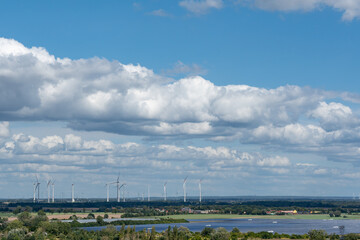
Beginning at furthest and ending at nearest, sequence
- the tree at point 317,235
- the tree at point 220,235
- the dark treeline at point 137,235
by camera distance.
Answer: the tree at point 220,235 < the tree at point 317,235 < the dark treeline at point 137,235

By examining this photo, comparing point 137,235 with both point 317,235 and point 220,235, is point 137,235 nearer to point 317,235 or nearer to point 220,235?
point 220,235

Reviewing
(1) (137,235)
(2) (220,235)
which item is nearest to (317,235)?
(2) (220,235)

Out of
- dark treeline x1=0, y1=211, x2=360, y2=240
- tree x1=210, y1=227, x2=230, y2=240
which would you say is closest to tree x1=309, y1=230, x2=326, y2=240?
dark treeline x1=0, y1=211, x2=360, y2=240

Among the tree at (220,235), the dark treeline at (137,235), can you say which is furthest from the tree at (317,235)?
the tree at (220,235)

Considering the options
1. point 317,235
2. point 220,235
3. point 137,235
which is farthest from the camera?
point 220,235

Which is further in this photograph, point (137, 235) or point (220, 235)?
point (220, 235)

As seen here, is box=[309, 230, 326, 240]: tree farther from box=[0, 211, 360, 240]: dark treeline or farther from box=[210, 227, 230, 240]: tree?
box=[210, 227, 230, 240]: tree

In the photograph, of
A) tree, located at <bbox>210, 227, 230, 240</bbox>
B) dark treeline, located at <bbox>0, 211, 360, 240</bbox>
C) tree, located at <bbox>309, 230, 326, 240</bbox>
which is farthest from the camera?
tree, located at <bbox>210, 227, 230, 240</bbox>

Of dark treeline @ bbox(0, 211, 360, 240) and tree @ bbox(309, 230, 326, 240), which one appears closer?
dark treeline @ bbox(0, 211, 360, 240)

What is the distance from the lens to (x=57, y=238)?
587 feet

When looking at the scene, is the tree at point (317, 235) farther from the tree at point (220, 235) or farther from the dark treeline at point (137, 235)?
the tree at point (220, 235)

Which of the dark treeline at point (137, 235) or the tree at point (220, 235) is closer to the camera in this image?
the dark treeline at point (137, 235)

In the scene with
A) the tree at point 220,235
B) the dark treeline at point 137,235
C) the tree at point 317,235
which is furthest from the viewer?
the tree at point 220,235

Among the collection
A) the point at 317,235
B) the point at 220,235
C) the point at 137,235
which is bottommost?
the point at 317,235
